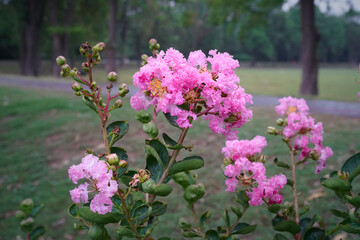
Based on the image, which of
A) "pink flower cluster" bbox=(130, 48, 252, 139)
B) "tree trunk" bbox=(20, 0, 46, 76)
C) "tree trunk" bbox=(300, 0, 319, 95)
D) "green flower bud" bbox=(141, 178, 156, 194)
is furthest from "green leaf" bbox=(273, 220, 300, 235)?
"tree trunk" bbox=(20, 0, 46, 76)

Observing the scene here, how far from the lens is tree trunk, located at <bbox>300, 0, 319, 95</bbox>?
28.3ft

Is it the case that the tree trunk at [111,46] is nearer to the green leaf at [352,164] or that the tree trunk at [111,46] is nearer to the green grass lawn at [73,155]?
the green grass lawn at [73,155]

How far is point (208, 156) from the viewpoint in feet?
14.5

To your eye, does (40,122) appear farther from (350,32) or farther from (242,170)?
(350,32)

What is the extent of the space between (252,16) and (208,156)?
7.89 m

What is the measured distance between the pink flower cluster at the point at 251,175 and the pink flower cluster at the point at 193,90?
0.42ft

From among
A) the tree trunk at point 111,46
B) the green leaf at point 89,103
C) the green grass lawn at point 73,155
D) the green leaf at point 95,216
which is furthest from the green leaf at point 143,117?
the tree trunk at point 111,46

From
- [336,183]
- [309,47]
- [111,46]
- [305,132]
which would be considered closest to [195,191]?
[336,183]

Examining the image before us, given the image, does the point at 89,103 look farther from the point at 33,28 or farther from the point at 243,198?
the point at 33,28

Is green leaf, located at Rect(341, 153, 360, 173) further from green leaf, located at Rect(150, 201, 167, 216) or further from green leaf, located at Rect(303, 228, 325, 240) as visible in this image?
green leaf, located at Rect(150, 201, 167, 216)

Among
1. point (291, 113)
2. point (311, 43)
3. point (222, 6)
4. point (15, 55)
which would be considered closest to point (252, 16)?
point (222, 6)

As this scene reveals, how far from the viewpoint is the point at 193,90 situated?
79 cm

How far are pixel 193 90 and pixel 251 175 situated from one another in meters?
0.32

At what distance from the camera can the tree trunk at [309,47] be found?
8.62 metres
